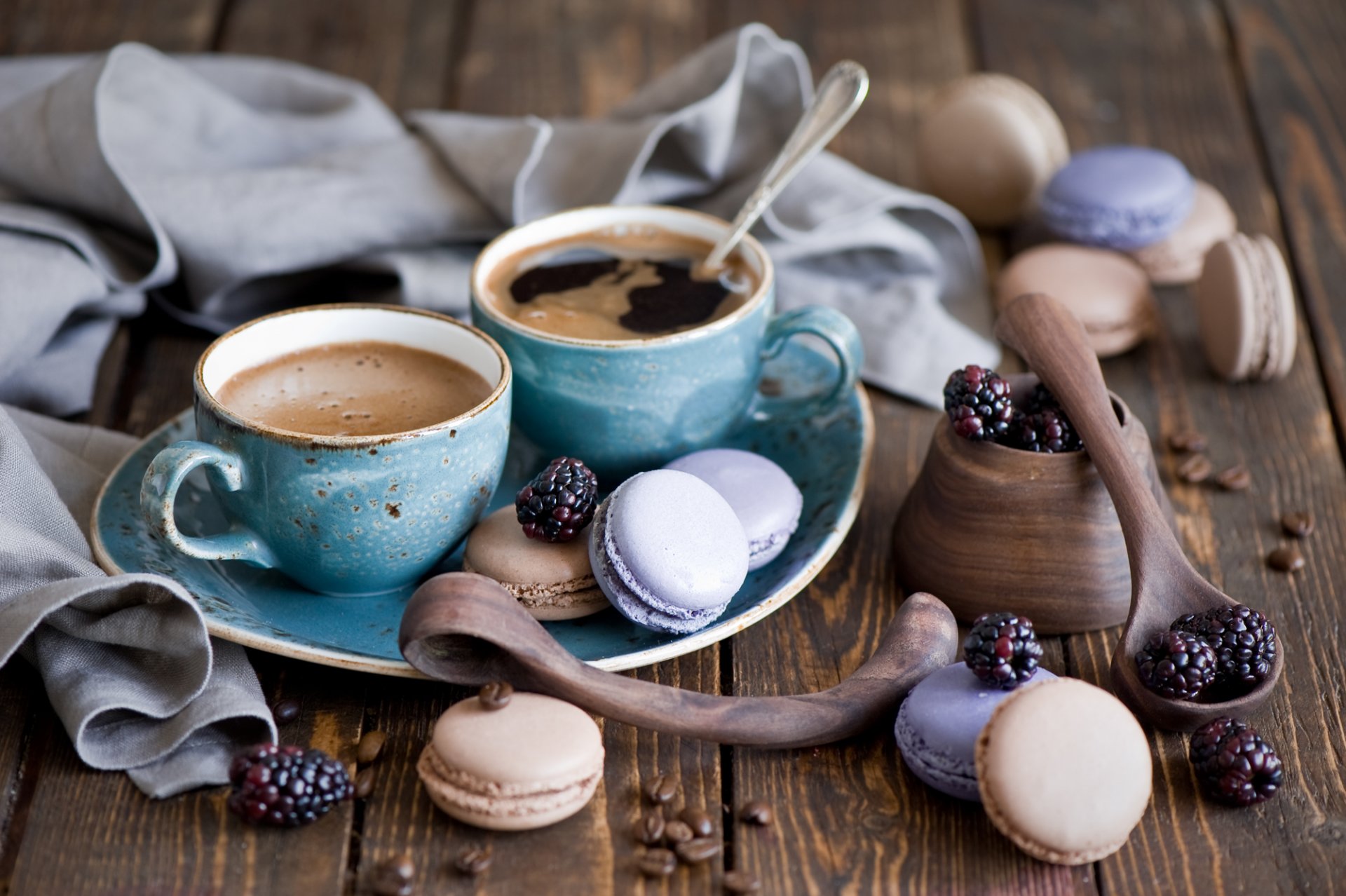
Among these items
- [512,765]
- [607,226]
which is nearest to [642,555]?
[512,765]

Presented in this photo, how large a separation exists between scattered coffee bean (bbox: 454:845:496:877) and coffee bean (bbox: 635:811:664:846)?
5.0 inches

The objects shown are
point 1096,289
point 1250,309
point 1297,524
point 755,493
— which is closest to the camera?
point 755,493

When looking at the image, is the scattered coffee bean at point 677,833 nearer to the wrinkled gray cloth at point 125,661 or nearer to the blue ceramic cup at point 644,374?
the wrinkled gray cloth at point 125,661

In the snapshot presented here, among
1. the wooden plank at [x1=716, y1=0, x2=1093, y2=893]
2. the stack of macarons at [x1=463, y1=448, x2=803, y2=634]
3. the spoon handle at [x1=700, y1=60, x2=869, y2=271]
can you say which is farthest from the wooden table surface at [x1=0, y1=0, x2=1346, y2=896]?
the spoon handle at [x1=700, y1=60, x2=869, y2=271]

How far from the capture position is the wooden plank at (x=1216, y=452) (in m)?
1.18

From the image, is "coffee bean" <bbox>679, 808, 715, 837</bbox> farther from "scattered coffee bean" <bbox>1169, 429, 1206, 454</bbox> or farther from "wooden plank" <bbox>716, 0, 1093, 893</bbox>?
"scattered coffee bean" <bbox>1169, 429, 1206, 454</bbox>

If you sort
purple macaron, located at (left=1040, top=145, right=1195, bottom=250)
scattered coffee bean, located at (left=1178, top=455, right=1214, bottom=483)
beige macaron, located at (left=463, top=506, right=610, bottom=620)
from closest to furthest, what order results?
beige macaron, located at (left=463, top=506, right=610, bottom=620) → scattered coffee bean, located at (left=1178, top=455, right=1214, bottom=483) → purple macaron, located at (left=1040, top=145, right=1195, bottom=250)

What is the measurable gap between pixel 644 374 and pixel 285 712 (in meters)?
0.50

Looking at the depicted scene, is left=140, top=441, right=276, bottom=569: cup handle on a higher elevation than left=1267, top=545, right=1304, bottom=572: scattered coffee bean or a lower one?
higher

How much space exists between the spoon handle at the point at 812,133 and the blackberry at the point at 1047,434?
18.3 inches

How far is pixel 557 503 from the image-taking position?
1.33 meters

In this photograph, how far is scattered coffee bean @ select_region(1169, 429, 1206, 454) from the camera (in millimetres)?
1746

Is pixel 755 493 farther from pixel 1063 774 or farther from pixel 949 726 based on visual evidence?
pixel 1063 774

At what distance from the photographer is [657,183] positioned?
2021 millimetres
